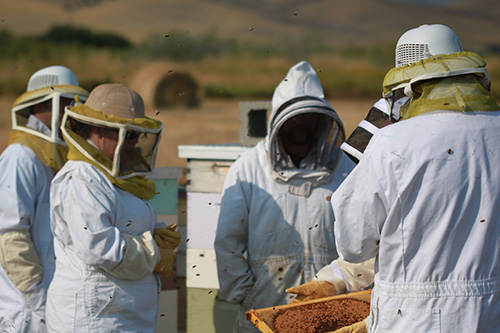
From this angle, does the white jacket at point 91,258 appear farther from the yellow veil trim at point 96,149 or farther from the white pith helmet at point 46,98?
the white pith helmet at point 46,98

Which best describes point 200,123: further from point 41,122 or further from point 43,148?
point 43,148

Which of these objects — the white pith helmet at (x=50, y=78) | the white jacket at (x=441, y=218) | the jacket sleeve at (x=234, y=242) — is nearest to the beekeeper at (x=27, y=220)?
the white pith helmet at (x=50, y=78)

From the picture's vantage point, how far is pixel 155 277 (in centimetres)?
276

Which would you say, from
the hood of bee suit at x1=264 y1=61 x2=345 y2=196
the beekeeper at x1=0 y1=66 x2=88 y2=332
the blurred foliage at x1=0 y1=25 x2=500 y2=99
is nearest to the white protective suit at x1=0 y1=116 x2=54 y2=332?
the beekeeper at x1=0 y1=66 x2=88 y2=332

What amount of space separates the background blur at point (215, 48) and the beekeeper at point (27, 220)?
35.8ft

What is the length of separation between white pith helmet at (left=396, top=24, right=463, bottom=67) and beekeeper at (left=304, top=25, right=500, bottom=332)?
23 cm

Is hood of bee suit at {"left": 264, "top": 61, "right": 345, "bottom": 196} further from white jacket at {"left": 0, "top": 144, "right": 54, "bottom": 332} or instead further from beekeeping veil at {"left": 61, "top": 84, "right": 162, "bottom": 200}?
white jacket at {"left": 0, "top": 144, "right": 54, "bottom": 332}

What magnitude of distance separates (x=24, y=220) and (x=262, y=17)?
2648 cm

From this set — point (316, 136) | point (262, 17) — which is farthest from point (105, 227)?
point (262, 17)

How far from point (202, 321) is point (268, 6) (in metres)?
27.7

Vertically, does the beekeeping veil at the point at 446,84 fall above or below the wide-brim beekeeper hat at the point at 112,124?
above

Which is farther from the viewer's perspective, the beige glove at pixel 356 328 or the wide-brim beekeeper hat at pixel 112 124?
the wide-brim beekeeper hat at pixel 112 124

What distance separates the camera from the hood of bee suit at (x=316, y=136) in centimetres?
300

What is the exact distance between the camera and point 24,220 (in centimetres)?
311
